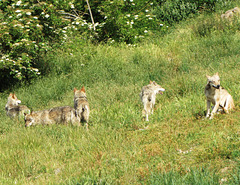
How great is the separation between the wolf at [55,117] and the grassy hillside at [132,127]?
1.28 feet

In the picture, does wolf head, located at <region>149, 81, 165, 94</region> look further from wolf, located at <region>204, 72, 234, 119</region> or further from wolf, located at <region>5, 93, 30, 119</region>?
wolf, located at <region>5, 93, 30, 119</region>

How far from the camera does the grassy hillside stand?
6.24 m

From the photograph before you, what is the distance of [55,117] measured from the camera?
412 inches

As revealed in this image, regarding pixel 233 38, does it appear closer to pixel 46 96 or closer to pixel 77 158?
pixel 46 96

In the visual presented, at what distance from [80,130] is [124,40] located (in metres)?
11.6

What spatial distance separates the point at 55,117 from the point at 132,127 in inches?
106

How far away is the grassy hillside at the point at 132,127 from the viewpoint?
624 cm

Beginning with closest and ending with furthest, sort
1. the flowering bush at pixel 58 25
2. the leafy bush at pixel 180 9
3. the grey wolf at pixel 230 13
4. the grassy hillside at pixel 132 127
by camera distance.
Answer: the grassy hillside at pixel 132 127 → the flowering bush at pixel 58 25 → the grey wolf at pixel 230 13 → the leafy bush at pixel 180 9

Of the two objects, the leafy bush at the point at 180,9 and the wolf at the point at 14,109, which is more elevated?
the leafy bush at the point at 180,9

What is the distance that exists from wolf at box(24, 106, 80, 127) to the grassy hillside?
1.28ft

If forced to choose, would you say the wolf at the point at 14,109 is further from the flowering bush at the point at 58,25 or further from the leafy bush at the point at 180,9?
the leafy bush at the point at 180,9

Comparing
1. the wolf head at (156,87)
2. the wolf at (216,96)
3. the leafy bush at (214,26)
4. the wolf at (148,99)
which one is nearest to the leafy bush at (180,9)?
the leafy bush at (214,26)

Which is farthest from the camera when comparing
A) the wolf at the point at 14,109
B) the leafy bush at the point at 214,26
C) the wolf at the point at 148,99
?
the leafy bush at the point at 214,26

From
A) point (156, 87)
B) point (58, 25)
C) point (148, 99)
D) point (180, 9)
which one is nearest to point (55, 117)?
point (148, 99)
